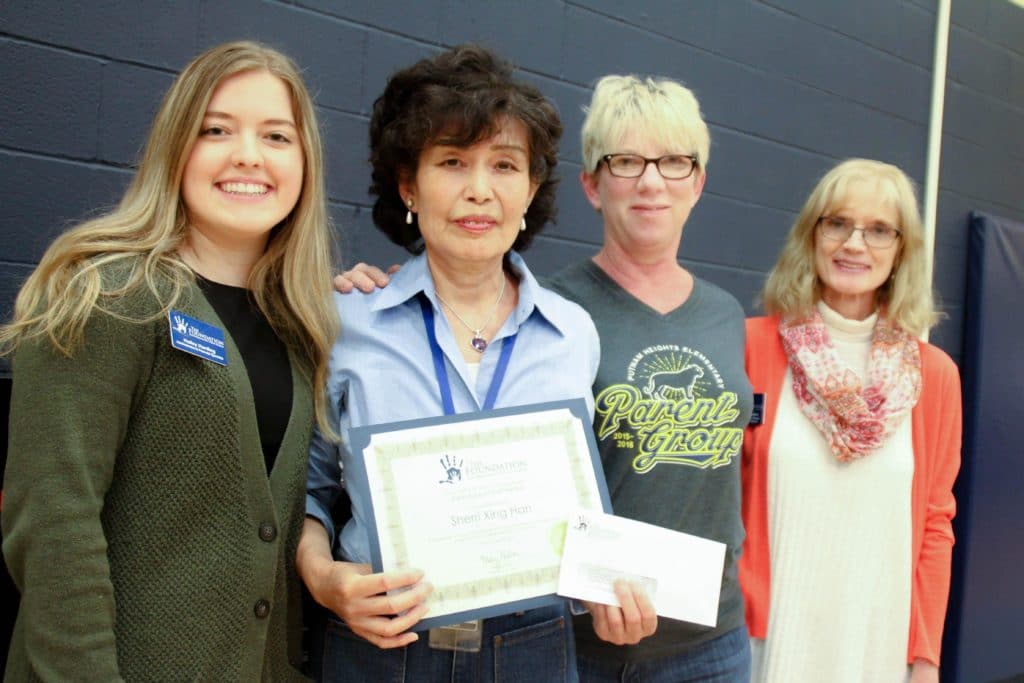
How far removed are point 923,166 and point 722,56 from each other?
1419 millimetres

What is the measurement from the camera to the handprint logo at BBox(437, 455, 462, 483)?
1.35m

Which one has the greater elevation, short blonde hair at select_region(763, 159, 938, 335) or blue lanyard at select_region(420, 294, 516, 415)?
short blonde hair at select_region(763, 159, 938, 335)

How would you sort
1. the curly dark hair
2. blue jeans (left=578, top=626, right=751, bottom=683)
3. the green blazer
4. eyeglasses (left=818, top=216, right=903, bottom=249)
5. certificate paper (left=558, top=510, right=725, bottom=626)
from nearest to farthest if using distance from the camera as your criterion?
the green blazer, certificate paper (left=558, top=510, right=725, bottom=626), the curly dark hair, blue jeans (left=578, top=626, right=751, bottom=683), eyeglasses (left=818, top=216, right=903, bottom=249)

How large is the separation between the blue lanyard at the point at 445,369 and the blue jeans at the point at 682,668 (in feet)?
2.13

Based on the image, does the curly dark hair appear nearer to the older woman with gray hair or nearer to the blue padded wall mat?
the older woman with gray hair

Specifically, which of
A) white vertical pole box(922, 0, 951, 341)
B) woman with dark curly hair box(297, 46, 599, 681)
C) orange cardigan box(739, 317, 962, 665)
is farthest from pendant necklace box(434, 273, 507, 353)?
white vertical pole box(922, 0, 951, 341)

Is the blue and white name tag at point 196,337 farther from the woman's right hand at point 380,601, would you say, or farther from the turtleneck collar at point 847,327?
the turtleneck collar at point 847,327

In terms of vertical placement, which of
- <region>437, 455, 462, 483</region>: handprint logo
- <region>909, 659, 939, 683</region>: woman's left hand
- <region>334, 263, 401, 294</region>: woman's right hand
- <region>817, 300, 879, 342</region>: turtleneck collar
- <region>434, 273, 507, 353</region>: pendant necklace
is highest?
<region>817, 300, 879, 342</region>: turtleneck collar

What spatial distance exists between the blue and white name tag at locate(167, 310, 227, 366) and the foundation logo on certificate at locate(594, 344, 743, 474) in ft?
2.53

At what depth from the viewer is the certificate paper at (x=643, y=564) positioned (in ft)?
4.55

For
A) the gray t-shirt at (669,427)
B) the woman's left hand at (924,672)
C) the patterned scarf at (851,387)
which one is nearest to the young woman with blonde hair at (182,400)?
the gray t-shirt at (669,427)

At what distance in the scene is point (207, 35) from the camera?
6.91 feet

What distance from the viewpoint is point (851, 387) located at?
206 centimetres

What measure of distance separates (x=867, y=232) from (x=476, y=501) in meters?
1.36
